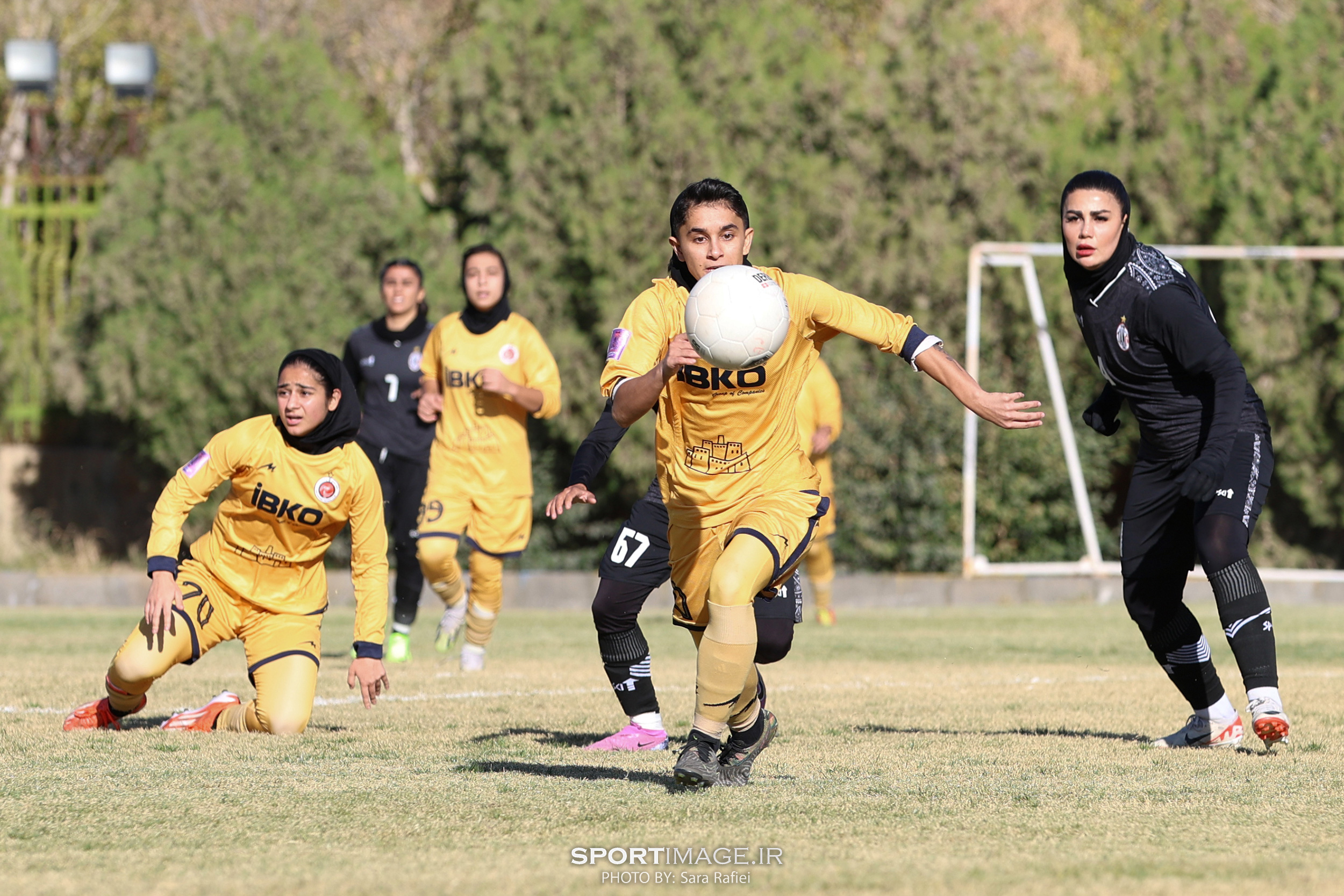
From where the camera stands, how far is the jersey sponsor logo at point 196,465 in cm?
678

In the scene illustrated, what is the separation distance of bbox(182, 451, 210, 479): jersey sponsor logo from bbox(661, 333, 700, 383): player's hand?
2641mm

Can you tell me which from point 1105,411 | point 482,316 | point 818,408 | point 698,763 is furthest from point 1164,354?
point 818,408

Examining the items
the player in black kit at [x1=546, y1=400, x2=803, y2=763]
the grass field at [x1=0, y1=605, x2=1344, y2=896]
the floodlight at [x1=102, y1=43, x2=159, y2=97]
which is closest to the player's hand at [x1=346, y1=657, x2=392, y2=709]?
the grass field at [x1=0, y1=605, x2=1344, y2=896]

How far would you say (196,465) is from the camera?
22.4 feet

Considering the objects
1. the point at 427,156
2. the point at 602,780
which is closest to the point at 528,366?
the point at 602,780

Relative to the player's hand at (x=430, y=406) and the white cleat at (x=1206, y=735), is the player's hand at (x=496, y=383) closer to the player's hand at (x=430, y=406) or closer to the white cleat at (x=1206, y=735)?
the player's hand at (x=430, y=406)

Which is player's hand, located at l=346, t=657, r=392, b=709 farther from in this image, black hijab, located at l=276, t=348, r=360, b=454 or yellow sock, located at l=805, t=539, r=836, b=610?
yellow sock, located at l=805, t=539, r=836, b=610

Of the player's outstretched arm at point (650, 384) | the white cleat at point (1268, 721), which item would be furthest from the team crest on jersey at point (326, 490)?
the white cleat at point (1268, 721)

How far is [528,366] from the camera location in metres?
10.3

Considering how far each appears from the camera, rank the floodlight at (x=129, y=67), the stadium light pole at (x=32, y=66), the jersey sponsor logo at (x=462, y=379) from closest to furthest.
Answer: the jersey sponsor logo at (x=462, y=379)
the floodlight at (x=129, y=67)
the stadium light pole at (x=32, y=66)

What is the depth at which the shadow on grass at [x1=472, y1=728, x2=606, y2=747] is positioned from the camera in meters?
6.63

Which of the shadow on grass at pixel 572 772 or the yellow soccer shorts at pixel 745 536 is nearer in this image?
the yellow soccer shorts at pixel 745 536

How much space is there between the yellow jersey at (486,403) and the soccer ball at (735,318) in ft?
A: 17.1

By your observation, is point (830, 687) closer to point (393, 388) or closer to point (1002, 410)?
point (1002, 410)
